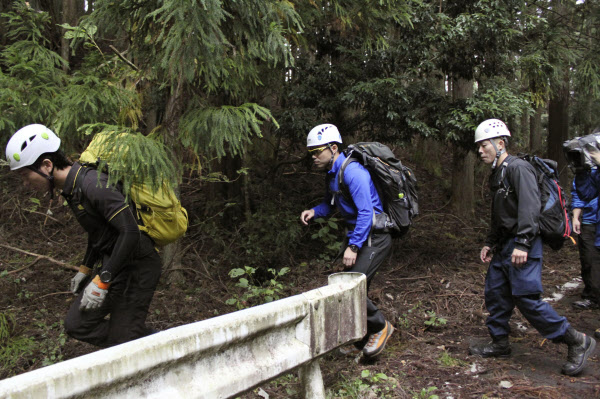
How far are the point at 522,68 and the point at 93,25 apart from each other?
6912 millimetres

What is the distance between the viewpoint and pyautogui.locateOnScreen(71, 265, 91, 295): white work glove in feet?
13.9

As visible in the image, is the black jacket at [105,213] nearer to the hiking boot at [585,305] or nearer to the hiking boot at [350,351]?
the hiking boot at [350,351]

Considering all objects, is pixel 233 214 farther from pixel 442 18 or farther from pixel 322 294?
pixel 322 294

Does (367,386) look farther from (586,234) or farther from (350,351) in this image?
(586,234)

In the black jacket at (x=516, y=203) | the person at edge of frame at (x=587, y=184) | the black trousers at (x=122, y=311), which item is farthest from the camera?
the person at edge of frame at (x=587, y=184)

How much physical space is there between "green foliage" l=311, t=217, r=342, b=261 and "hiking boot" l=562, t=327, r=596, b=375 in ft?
12.8

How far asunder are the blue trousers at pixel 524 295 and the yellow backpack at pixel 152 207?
3.08 metres

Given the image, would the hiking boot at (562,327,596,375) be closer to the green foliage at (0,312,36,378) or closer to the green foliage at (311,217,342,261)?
the green foliage at (311,217,342,261)

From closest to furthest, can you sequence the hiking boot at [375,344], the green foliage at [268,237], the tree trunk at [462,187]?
the hiking boot at [375,344]
the green foliage at [268,237]
the tree trunk at [462,187]

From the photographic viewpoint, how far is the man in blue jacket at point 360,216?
15.1ft

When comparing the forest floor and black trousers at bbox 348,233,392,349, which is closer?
the forest floor

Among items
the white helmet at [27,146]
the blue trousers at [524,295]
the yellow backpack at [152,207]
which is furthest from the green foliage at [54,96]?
the blue trousers at [524,295]

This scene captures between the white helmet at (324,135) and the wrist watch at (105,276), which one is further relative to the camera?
the white helmet at (324,135)

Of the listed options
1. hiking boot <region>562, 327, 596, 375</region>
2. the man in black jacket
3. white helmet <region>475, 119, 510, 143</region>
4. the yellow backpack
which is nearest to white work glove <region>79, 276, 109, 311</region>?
the yellow backpack
